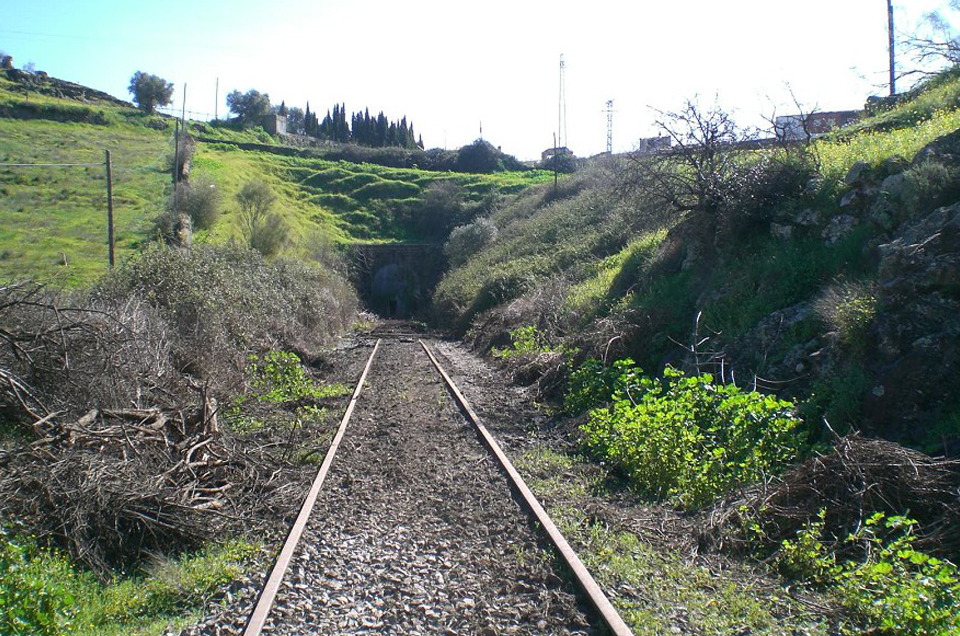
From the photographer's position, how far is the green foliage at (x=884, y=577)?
159 inches

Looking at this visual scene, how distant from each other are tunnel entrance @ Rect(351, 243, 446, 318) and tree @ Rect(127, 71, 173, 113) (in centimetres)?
4758

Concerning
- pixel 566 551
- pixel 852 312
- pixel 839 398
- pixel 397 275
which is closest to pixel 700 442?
pixel 839 398

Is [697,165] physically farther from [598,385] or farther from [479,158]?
[479,158]

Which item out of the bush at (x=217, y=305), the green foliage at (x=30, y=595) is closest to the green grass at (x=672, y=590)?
the green foliage at (x=30, y=595)

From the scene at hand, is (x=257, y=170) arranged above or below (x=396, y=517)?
above

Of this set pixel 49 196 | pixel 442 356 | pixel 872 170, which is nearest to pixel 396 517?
pixel 872 170

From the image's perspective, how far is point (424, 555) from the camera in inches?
225

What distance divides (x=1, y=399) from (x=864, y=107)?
70.9 ft

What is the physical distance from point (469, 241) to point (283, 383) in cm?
3243

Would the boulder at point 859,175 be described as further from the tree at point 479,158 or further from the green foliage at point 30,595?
the tree at point 479,158

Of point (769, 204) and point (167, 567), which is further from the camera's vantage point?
point (769, 204)

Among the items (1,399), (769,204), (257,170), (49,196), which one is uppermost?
(257,170)

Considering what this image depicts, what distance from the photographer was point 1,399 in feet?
21.2

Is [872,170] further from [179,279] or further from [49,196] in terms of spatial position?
[49,196]
